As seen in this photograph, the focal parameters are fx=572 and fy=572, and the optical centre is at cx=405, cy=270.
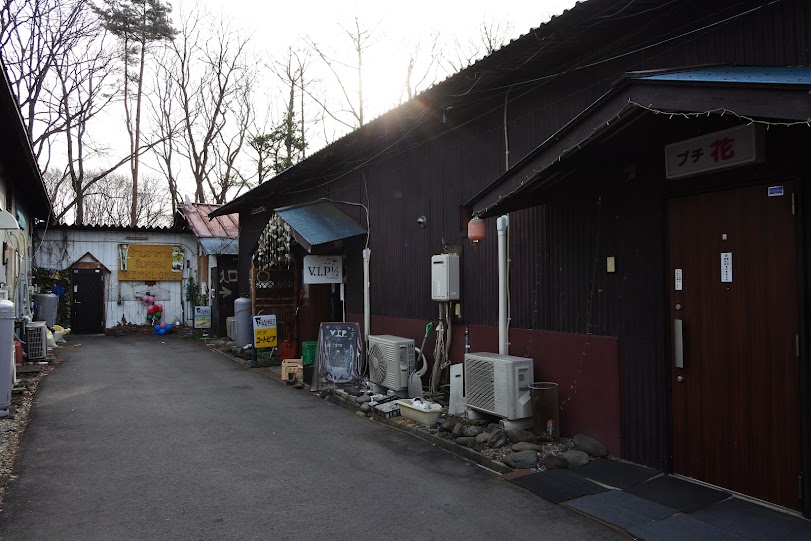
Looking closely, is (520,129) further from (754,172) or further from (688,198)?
(754,172)

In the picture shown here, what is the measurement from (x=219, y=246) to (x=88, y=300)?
5135 millimetres

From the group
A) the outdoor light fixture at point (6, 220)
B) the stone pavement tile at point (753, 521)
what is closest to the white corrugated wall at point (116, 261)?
the outdoor light fixture at point (6, 220)

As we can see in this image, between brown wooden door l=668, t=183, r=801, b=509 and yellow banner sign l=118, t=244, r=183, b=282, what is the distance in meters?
19.8

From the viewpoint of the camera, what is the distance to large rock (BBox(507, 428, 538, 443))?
6219 mm

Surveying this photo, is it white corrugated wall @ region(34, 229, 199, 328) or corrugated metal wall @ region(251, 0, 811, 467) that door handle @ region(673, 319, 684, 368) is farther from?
white corrugated wall @ region(34, 229, 199, 328)

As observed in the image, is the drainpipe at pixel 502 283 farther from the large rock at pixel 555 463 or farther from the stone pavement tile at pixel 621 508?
the stone pavement tile at pixel 621 508

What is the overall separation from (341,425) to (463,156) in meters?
4.19

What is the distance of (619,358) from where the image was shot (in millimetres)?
5785

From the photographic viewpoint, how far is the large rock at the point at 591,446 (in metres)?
5.85

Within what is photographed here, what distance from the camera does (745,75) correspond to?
3.88 m

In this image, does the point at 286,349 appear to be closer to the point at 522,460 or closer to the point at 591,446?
the point at 522,460

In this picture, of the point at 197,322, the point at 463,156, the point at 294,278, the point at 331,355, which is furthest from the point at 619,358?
the point at 197,322

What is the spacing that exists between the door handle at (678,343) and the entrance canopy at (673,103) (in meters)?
1.81

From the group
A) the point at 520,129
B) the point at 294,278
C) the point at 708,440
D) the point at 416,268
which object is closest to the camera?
the point at 708,440
